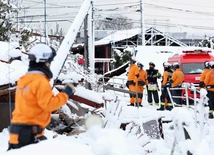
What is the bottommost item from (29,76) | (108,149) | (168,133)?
(168,133)

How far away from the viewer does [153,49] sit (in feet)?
114

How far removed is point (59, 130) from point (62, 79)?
1506mm

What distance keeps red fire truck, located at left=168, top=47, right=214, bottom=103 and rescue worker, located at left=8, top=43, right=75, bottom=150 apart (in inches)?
442

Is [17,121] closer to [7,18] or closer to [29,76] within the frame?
[29,76]

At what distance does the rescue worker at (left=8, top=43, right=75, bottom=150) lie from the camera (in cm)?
446

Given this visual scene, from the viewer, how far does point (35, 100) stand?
455cm

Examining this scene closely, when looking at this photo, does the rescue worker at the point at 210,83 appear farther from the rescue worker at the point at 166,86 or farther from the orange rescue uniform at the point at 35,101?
the orange rescue uniform at the point at 35,101

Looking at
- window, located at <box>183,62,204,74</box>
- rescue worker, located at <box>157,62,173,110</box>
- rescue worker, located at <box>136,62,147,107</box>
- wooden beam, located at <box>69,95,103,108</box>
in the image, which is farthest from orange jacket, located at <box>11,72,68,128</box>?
window, located at <box>183,62,204,74</box>

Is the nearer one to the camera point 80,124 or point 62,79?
point 80,124

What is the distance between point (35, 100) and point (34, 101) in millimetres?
16

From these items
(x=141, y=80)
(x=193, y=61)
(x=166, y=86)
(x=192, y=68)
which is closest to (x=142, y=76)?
(x=141, y=80)

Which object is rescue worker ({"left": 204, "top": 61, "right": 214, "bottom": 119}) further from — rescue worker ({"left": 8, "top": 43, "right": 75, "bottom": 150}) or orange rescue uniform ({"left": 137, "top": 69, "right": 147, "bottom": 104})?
rescue worker ({"left": 8, "top": 43, "right": 75, "bottom": 150})

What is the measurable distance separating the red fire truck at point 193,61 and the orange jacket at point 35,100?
11260 mm

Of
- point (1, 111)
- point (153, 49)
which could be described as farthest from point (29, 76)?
point (153, 49)
